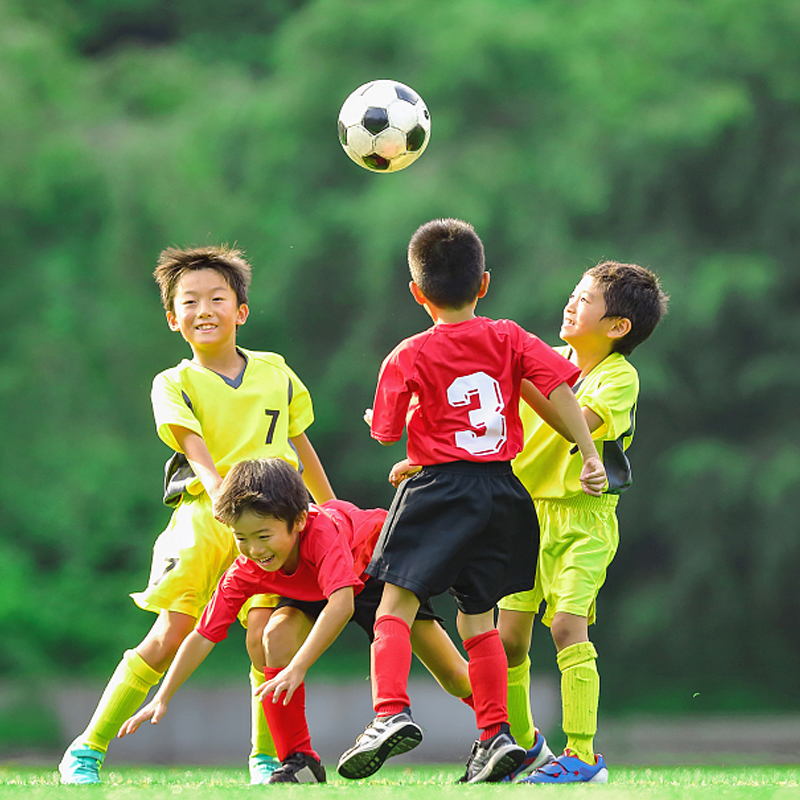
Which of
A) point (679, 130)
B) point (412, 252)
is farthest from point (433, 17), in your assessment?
point (412, 252)

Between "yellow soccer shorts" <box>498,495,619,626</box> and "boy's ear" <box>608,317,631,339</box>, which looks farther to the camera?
"boy's ear" <box>608,317,631,339</box>

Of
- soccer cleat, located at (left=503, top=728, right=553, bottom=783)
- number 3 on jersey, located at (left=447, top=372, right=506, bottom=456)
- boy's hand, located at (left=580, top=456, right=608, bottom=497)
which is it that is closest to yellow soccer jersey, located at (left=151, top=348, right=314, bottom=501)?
number 3 on jersey, located at (left=447, top=372, right=506, bottom=456)

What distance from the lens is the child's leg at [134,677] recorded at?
13.0ft

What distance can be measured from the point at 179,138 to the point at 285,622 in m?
10.4

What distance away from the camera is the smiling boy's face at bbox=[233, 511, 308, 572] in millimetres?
3533

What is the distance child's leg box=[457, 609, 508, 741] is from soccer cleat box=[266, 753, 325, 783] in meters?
0.57

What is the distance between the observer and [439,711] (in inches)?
461

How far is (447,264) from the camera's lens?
3738mm

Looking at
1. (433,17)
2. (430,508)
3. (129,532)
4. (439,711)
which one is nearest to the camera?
(430,508)

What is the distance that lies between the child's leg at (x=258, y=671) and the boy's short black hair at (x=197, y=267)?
A: 1.08 metres

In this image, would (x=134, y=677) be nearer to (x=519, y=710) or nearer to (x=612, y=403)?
(x=519, y=710)

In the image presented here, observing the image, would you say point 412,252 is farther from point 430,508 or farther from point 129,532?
point 129,532

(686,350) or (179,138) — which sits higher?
(179,138)

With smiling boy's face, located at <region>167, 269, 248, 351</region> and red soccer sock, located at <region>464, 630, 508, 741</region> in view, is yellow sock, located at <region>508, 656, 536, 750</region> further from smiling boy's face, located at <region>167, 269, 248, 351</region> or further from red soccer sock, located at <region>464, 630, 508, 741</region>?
smiling boy's face, located at <region>167, 269, 248, 351</region>
